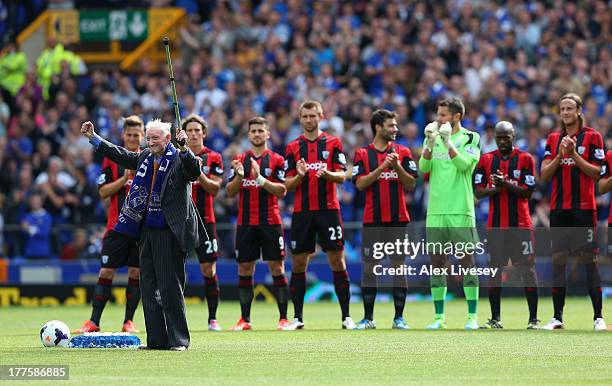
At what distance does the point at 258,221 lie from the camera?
17656mm

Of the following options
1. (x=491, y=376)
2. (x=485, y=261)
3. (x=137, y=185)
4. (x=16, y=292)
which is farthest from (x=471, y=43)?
(x=491, y=376)

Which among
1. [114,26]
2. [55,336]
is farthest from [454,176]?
[114,26]

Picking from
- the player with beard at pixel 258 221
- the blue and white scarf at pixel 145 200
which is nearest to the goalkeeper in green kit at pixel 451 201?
the player with beard at pixel 258 221

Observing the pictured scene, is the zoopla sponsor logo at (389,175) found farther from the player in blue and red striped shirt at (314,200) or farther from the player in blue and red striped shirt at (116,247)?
the player in blue and red striped shirt at (116,247)

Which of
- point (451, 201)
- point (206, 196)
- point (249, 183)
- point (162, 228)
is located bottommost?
point (162, 228)

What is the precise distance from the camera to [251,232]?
1770 cm

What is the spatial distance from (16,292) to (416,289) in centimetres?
757

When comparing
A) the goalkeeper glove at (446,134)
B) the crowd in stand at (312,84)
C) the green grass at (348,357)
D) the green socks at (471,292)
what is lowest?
the green grass at (348,357)

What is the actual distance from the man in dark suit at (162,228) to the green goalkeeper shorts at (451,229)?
172 inches

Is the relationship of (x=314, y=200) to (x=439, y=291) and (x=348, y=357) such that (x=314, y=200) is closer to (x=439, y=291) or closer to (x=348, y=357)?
(x=439, y=291)

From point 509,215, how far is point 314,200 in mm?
2519

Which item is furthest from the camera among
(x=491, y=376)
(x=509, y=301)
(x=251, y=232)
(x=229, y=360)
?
(x=509, y=301)

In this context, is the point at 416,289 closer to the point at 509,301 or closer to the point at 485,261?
the point at 509,301

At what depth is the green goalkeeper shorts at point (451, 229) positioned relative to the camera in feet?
56.1
